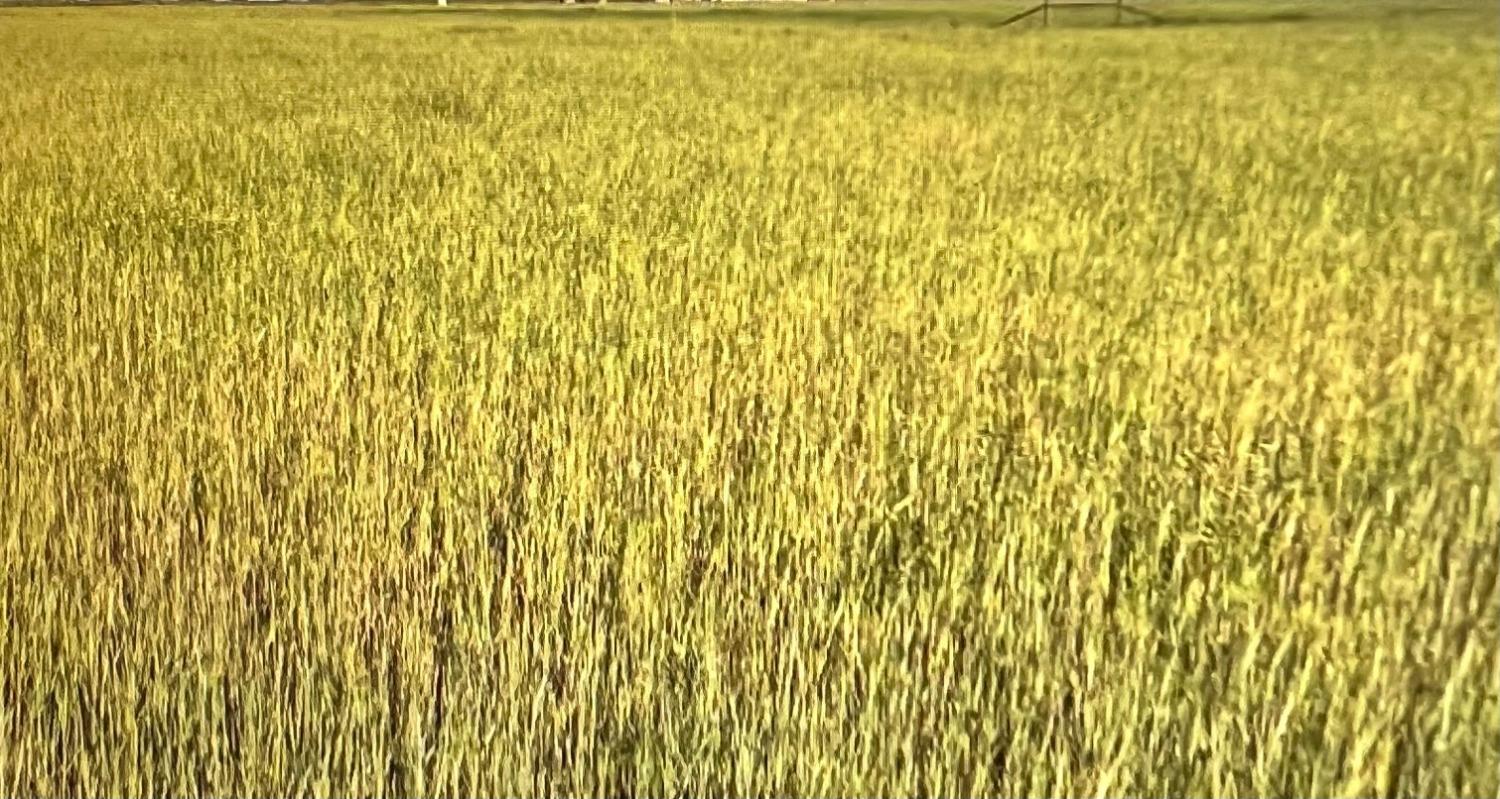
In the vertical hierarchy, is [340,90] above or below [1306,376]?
above

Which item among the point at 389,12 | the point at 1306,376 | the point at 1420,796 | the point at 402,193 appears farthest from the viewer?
the point at 389,12

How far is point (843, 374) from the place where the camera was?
147 centimetres

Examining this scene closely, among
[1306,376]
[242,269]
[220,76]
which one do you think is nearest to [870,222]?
[1306,376]

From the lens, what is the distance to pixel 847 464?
4.19 feet

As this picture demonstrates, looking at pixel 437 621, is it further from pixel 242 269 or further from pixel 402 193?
pixel 402 193

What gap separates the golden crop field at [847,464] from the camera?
0.99 metres

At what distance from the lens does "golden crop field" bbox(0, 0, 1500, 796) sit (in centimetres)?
99

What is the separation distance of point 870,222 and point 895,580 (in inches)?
41.7

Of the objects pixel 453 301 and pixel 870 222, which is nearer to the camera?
pixel 453 301

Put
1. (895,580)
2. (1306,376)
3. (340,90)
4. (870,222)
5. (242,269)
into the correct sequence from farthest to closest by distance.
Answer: (340,90)
(870,222)
(242,269)
(1306,376)
(895,580)

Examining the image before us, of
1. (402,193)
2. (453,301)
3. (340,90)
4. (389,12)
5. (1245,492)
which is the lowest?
(1245,492)

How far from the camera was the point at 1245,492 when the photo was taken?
44.4 inches

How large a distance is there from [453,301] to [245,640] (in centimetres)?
75

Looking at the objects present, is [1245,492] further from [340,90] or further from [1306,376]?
[340,90]
